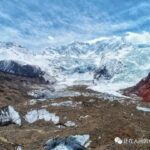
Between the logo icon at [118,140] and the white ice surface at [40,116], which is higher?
the logo icon at [118,140]

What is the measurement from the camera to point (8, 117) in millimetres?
60812

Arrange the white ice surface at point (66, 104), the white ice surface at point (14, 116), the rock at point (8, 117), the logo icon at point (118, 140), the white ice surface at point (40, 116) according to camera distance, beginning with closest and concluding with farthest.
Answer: the logo icon at point (118, 140)
the rock at point (8, 117)
the white ice surface at point (14, 116)
the white ice surface at point (40, 116)
the white ice surface at point (66, 104)

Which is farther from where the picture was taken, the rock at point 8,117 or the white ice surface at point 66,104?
the white ice surface at point 66,104

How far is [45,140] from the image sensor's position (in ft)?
149

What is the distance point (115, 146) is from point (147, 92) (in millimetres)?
153907

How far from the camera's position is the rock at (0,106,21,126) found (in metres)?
59.7

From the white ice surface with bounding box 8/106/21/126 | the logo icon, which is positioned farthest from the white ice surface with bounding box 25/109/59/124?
the logo icon

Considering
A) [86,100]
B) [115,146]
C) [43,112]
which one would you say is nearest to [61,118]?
[43,112]

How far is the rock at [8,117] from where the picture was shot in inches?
2352

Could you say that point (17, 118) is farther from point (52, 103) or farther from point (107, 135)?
point (107, 135)

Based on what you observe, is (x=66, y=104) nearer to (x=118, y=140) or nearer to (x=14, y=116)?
(x=14, y=116)

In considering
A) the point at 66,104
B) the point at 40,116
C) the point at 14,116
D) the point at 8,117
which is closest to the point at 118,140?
the point at 8,117

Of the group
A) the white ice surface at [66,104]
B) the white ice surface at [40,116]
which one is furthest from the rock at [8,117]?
the white ice surface at [66,104]

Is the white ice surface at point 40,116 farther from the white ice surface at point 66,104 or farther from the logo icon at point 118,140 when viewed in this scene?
the logo icon at point 118,140
